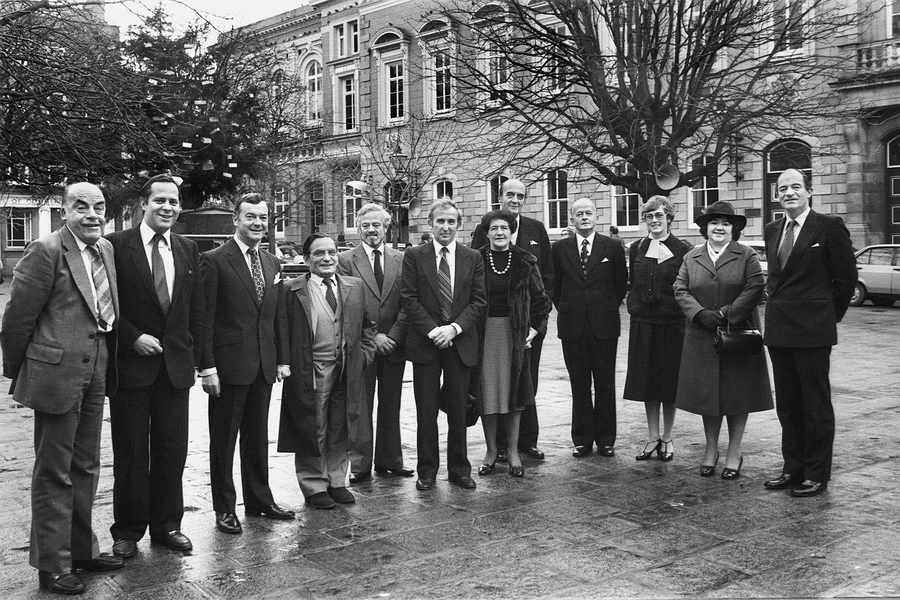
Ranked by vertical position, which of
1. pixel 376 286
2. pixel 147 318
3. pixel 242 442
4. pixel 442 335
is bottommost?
pixel 242 442

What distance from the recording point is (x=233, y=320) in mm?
5727

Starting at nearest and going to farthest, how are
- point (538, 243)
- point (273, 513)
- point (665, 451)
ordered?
point (273, 513), point (665, 451), point (538, 243)

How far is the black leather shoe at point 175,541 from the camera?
5.23m

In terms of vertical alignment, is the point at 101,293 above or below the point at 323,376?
above

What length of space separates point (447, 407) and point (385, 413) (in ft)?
1.85

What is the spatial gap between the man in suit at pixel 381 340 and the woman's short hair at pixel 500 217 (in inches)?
27.8

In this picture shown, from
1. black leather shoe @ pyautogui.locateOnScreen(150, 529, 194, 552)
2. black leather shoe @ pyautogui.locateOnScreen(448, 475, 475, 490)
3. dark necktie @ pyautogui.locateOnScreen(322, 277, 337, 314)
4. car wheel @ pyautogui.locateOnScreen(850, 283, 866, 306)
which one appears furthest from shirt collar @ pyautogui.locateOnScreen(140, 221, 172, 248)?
car wheel @ pyautogui.locateOnScreen(850, 283, 866, 306)

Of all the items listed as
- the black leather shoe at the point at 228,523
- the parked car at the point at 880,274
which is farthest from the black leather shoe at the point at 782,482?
the parked car at the point at 880,274

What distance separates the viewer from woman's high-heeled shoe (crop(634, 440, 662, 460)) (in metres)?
7.41

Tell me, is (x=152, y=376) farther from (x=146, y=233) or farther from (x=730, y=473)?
(x=730, y=473)

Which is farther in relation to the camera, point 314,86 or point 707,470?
point 314,86

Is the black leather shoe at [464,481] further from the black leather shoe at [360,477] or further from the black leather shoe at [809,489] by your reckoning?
the black leather shoe at [809,489]

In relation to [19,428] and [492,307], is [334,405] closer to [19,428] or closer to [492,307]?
[492,307]

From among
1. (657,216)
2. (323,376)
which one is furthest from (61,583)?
(657,216)
